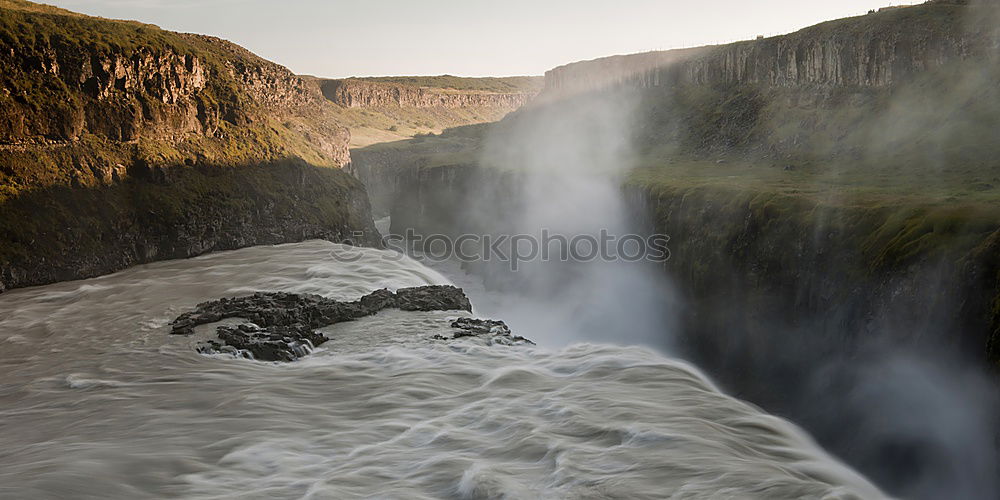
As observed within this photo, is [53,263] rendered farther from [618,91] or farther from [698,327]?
[618,91]

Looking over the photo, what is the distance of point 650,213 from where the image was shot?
45.9 meters

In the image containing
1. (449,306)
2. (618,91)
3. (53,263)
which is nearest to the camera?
(449,306)

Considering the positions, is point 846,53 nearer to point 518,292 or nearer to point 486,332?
point 518,292

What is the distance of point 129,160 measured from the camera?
44.7m

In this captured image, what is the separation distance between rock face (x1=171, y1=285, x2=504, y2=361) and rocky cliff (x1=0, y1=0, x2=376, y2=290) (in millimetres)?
14538

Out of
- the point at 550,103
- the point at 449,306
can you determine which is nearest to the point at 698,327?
the point at 449,306

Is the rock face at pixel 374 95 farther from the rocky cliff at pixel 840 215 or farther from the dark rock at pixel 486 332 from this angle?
the dark rock at pixel 486 332

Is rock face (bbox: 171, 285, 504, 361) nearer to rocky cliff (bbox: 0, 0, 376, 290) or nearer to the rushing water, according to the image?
the rushing water

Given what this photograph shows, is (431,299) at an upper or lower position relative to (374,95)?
lower

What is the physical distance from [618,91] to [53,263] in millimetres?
70450

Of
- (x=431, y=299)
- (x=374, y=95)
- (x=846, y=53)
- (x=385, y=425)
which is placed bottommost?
(x=385, y=425)

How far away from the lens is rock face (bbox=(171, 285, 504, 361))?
75.8 ft

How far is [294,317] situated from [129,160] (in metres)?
25.2

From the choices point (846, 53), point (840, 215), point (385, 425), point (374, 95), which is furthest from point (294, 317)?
point (374, 95)
